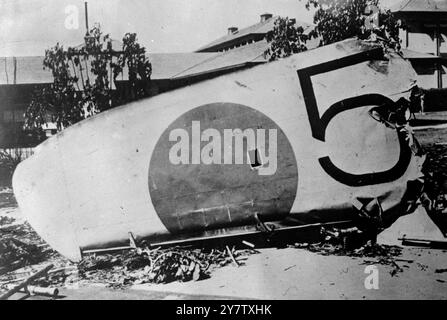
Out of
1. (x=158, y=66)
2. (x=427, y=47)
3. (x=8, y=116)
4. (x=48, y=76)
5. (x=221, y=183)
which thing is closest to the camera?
(x=221, y=183)

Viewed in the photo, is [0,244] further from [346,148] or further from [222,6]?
[346,148]

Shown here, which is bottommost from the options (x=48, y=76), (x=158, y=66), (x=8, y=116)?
(x=8, y=116)

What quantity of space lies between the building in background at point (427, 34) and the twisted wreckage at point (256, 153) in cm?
109

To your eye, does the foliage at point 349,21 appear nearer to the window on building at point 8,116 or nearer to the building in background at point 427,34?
the building in background at point 427,34

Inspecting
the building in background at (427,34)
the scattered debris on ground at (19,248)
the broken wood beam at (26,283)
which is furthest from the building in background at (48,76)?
the building in background at (427,34)

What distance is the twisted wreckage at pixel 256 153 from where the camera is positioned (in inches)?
131

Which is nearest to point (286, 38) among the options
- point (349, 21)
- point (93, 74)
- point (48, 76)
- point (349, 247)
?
point (349, 21)

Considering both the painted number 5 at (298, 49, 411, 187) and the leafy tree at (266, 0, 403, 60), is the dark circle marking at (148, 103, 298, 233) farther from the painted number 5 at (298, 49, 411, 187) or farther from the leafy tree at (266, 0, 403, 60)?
the leafy tree at (266, 0, 403, 60)

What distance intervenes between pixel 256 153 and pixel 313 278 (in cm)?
122

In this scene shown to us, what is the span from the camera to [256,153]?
336 centimetres

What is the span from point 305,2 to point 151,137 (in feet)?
6.78

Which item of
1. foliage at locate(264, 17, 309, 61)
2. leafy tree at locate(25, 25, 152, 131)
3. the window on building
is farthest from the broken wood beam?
foliage at locate(264, 17, 309, 61)

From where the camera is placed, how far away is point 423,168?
340 cm

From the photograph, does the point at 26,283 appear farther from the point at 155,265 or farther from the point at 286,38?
the point at 286,38
